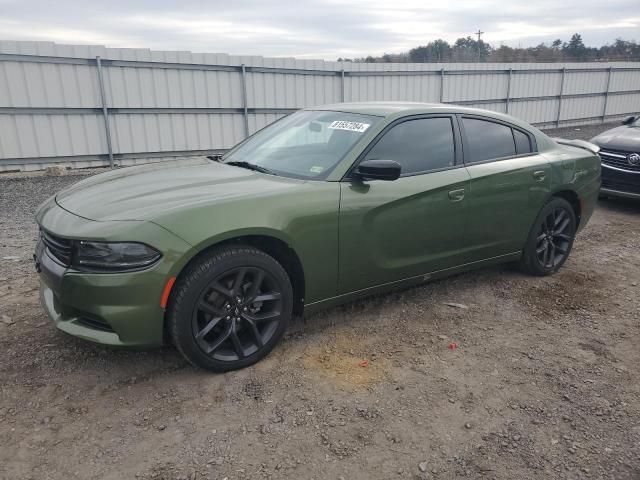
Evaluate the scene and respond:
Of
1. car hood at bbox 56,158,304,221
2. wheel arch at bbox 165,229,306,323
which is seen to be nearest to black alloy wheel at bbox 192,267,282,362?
wheel arch at bbox 165,229,306,323

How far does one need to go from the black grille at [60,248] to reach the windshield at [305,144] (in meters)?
1.42

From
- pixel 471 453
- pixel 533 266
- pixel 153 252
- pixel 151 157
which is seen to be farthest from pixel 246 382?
pixel 151 157

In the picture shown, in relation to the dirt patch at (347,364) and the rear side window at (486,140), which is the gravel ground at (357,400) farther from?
the rear side window at (486,140)

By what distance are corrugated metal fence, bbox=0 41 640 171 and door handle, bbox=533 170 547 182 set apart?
8509 mm

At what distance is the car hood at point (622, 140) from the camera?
7.35 meters

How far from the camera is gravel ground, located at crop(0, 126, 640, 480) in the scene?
2393mm

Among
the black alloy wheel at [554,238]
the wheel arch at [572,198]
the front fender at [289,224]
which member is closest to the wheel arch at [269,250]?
the front fender at [289,224]

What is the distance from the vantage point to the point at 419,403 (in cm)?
285

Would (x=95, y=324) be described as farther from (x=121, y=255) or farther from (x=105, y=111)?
(x=105, y=111)

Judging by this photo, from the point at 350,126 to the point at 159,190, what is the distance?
1468 millimetres

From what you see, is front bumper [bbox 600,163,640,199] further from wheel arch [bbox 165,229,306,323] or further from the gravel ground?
wheel arch [bbox 165,229,306,323]

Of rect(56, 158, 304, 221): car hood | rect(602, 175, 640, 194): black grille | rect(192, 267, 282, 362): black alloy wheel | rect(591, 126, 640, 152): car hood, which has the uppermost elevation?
rect(56, 158, 304, 221): car hood

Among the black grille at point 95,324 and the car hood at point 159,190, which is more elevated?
the car hood at point 159,190

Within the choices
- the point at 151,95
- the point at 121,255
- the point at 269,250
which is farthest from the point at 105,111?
the point at 121,255
